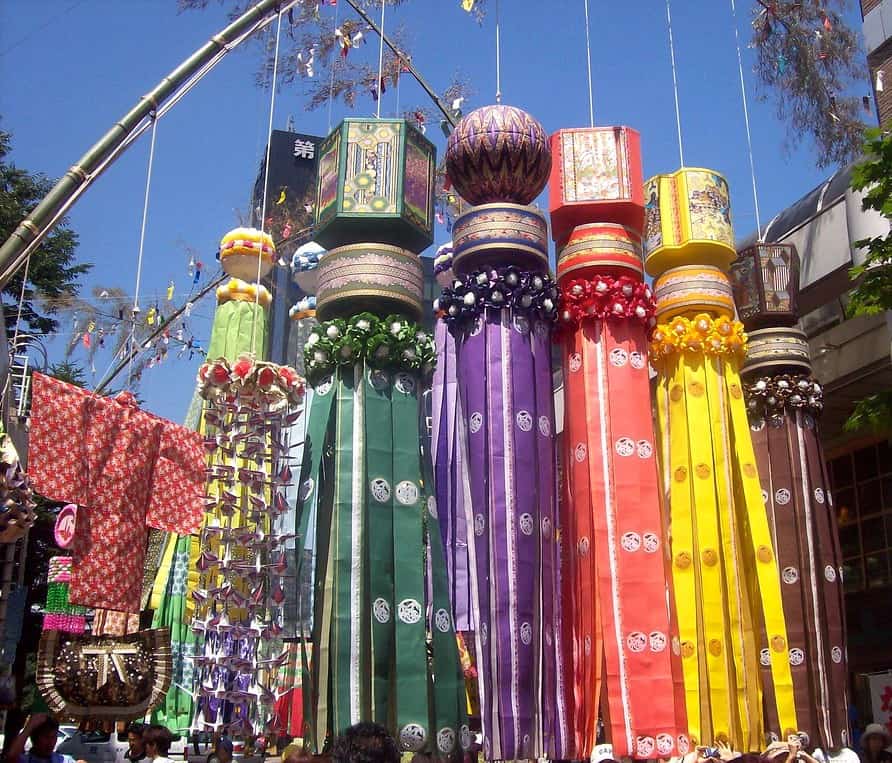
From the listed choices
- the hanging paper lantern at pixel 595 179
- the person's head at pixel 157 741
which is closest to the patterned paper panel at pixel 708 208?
the hanging paper lantern at pixel 595 179

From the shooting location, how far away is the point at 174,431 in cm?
812

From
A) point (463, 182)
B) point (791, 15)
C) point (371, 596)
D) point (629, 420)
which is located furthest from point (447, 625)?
point (791, 15)

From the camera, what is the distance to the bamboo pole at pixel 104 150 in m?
6.68

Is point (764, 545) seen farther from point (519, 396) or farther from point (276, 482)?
point (276, 482)

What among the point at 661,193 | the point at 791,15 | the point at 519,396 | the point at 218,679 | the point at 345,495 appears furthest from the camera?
the point at 791,15

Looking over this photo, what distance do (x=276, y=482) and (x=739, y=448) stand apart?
12.7 ft

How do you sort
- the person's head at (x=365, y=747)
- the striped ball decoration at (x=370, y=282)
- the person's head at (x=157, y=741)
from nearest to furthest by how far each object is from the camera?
the person's head at (x=365, y=747)
the person's head at (x=157, y=741)
the striped ball decoration at (x=370, y=282)

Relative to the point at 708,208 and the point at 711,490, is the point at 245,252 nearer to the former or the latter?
the point at 708,208

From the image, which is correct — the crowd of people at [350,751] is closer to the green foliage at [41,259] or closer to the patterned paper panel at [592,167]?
the patterned paper panel at [592,167]

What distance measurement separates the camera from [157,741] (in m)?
5.98

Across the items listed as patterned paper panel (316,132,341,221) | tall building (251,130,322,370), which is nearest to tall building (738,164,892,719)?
patterned paper panel (316,132,341,221)

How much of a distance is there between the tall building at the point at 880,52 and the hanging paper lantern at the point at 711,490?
267cm

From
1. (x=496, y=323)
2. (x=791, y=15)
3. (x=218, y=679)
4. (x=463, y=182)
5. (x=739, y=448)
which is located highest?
(x=791, y=15)

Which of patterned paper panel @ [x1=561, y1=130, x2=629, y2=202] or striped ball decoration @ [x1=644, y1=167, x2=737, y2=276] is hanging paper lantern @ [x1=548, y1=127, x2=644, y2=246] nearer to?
patterned paper panel @ [x1=561, y1=130, x2=629, y2=202]
